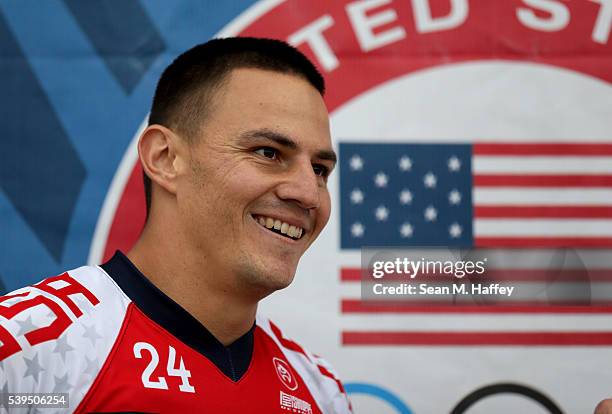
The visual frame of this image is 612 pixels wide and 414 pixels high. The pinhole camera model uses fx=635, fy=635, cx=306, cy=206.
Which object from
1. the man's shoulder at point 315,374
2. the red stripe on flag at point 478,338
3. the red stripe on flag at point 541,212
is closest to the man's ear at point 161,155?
the man's shoulder at point 315,374

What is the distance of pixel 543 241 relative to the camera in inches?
64.9

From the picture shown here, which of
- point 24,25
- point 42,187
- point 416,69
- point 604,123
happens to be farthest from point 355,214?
point 24,25

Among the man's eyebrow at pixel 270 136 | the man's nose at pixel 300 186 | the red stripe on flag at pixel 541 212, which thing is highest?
the red stripe on flag at pixel 541 212

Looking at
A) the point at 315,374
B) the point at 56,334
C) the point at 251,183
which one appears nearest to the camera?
the point at 56,334

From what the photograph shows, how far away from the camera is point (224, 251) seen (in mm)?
1156

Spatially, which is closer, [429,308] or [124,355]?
[124,355]

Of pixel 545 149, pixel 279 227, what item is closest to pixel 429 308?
pixel 545 149

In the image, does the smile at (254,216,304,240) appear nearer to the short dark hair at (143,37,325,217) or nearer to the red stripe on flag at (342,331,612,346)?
the short dark hair at (143,37,325,217)

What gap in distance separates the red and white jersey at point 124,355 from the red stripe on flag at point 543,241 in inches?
25.3

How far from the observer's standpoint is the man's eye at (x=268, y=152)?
1180mm

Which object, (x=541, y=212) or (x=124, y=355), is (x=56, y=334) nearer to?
(x=124, y=355)

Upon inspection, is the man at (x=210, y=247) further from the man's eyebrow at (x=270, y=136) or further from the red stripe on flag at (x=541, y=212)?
the red stripe on flag at (x=541, y=212)

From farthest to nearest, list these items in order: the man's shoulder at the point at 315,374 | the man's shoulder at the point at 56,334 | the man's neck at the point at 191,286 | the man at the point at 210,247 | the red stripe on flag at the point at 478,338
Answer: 1. the red stripe on flag at the point at 478,338
2. the man's shoulder at the point at 315,374
3. the man's neck at the point at 191,286
4. the man at the point at 210,247
5. the man's shoulder at the point at 56,334

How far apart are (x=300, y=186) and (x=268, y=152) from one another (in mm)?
91
